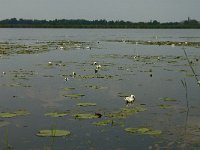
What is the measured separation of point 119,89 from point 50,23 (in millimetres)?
169134

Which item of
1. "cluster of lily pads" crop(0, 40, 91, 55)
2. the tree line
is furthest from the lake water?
the tree line

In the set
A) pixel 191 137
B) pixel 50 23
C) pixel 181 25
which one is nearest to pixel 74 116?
pixel 191 137

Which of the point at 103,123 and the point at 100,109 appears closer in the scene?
the point at 103,123

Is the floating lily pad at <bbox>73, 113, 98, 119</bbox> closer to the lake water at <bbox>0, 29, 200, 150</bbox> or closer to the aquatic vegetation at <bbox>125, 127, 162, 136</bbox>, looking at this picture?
the lake water at <bbox>0, 29, 200, 150</bbox>

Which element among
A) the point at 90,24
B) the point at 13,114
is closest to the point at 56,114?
the point at 13,114

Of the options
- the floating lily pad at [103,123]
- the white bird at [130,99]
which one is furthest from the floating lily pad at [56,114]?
the white bird at [130,99]

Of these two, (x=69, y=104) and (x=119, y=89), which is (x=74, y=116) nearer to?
(x=69, y=104)

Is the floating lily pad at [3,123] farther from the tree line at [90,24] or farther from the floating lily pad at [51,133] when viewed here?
the tree line at [90,24]

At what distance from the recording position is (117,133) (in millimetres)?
9117

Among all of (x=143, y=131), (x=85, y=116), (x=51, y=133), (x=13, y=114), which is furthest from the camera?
(x=13, y=114)

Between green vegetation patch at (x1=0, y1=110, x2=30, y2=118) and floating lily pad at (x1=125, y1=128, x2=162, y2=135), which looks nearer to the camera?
floating lily pad at (x1=125, y1=128, x2=162, y2=135)

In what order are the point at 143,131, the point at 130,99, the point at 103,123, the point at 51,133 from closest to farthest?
the point at 51,133 → the point at 143,131 → the point at 103,123 → the point at 130,99

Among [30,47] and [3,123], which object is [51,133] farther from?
[30,47]

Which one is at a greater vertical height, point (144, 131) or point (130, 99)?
point (130, 99)
